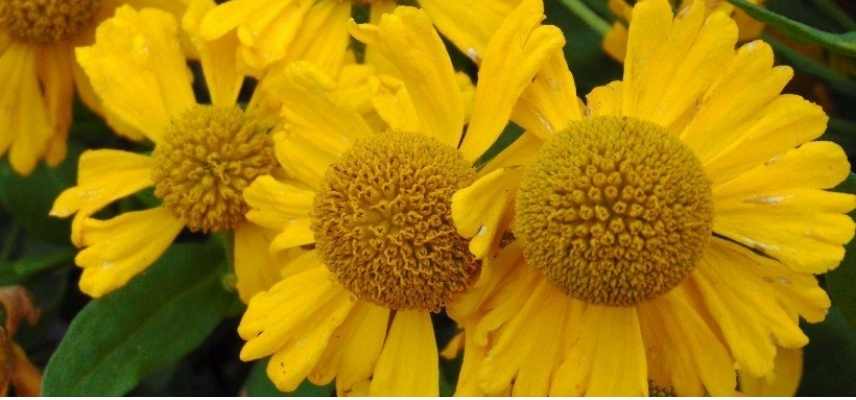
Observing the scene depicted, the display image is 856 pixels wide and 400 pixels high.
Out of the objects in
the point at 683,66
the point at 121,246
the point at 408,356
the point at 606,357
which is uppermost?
the point at 683,66

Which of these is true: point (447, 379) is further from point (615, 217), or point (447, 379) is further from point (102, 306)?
point (615, 217)

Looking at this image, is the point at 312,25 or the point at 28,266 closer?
the point at 312,25

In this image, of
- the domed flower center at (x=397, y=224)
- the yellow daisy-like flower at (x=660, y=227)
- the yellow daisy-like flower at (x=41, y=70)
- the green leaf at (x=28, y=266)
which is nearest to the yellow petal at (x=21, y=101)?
the yellow daisy-like flower at (x=41, y=70)

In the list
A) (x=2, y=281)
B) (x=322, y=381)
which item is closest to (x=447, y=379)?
(x=322, y=381)

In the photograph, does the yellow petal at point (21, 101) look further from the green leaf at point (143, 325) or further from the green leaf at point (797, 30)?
the green leaf at point (797, 30)

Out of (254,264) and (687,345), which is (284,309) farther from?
(687,345)

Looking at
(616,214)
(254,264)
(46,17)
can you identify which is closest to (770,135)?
(616,214)

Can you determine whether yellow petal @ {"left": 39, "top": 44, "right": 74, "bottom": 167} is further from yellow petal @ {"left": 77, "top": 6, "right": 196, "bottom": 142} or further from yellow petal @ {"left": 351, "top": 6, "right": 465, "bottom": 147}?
yellow petal @ {"left": 351, "top": 6, "right": 465, "bottom": 147}
